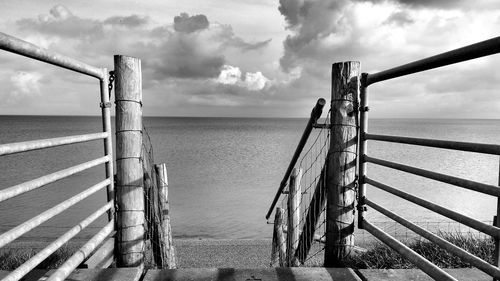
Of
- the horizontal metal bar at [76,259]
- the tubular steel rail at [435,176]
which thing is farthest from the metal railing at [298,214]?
the horizontal metal bar at [76,259]

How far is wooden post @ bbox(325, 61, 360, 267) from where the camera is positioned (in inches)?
120

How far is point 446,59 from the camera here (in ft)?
6.67

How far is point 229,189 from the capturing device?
803 inches

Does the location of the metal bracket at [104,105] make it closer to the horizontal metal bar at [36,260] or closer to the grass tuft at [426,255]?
the horizontal metal bar at [36,260]

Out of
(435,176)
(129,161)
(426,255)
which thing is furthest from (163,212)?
(435,176)

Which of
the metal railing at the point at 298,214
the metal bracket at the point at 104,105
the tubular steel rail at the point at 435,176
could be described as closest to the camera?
the tubular steel rail at the point at 435,176

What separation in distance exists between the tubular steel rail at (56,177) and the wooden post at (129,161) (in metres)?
0.09

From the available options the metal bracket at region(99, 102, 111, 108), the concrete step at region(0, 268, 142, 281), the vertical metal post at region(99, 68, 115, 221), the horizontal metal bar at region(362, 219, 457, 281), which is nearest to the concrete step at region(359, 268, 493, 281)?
the horizontal metal bar at region(362, 219, 457, 281)

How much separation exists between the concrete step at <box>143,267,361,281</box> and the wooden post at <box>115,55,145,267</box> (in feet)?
1.56

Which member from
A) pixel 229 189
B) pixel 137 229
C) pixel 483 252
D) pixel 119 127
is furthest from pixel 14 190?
pixel 229 189

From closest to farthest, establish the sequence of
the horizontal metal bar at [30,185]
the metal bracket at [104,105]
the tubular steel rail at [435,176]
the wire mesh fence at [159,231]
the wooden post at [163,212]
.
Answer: the horizontal metal bar at [30,185] → the tubular steel rail at [435,176] → the metal bracket at [104,105] → the wire mesh fence at [159,231] → the wooden post at [163,212]

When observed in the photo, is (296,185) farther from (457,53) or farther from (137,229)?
(457,53)

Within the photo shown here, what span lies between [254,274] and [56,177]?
1.57 m

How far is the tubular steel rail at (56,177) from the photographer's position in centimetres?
169
